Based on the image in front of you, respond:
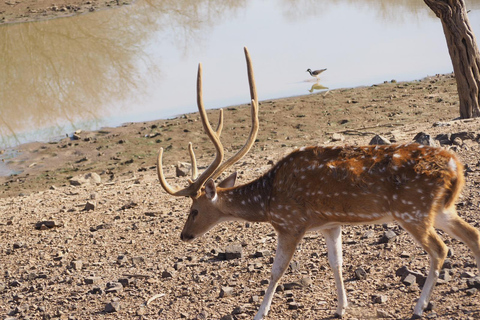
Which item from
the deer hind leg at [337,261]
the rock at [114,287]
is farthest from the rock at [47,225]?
the deer hind leg at [337,261]

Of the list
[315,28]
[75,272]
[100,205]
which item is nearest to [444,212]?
[75,272]

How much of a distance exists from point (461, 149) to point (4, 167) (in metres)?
8.76

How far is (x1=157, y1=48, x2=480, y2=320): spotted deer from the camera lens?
4.91m

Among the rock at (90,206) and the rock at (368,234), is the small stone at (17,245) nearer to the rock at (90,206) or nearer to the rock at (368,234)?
the rock at (90,206)

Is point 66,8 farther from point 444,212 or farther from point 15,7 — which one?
point 444,212

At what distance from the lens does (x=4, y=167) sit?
13.2 m

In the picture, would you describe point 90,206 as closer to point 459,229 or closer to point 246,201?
point 246,201

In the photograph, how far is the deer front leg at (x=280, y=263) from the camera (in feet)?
18.0

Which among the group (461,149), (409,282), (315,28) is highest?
(315,28)

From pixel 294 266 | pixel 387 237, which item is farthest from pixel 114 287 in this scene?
pixel 387 237

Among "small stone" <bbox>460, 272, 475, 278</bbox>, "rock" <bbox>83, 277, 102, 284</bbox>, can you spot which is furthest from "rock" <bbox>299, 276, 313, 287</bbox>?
"rock" <bbox>83, 277, 102, 284</bbox>

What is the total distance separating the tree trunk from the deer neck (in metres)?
6.19

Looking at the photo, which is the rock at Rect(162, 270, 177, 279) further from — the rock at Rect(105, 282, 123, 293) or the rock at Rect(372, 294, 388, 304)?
the rock at Rect(372, 294, 388, 304)

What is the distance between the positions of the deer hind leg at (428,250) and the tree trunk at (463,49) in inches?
259
